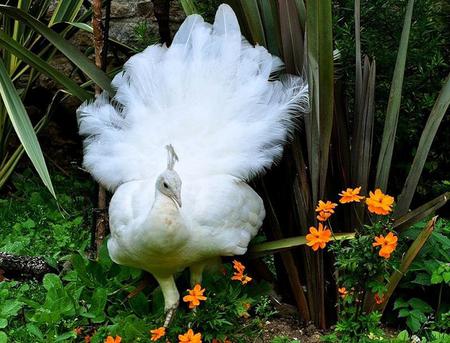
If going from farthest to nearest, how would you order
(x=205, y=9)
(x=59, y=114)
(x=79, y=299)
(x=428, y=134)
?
1. (x=59, y=114)
2. (x=205, y=9)
3. (x=79, y=299)
4. (x=428, y=134)

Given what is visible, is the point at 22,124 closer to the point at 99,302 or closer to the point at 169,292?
the point at 99,302

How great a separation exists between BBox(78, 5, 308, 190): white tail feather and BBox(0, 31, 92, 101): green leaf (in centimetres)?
9

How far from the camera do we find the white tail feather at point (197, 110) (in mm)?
3182

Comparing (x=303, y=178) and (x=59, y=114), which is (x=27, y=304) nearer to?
(x=303, y=178)

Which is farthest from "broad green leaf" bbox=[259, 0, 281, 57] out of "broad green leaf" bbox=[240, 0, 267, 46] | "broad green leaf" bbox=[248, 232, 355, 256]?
"broad green leaf" bbox=[248, 232, 355, 256]

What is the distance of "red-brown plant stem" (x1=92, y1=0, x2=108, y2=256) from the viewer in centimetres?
353

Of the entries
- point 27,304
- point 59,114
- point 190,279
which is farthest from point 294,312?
point 59,114

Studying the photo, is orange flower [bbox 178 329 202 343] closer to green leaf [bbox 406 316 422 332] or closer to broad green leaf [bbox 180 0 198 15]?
green leaf [bbox 406 316 422 332]

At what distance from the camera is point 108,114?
3.45 meters

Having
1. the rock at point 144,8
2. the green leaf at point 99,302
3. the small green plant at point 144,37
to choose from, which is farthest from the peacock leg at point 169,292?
the rock at point 144,8

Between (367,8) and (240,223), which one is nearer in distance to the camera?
(240,223)

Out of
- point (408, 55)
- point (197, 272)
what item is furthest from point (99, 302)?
point (408, 55)

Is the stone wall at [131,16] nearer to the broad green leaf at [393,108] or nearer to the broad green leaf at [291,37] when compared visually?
the broad green leaf at [291,37]

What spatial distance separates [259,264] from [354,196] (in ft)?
2.85
